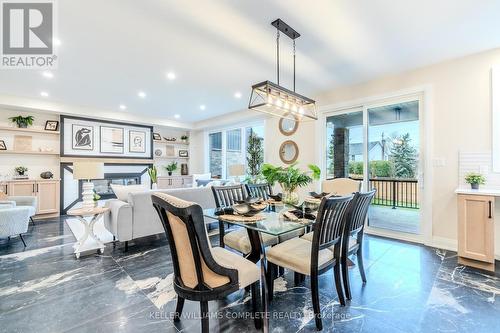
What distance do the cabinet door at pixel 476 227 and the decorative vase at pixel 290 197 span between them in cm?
208

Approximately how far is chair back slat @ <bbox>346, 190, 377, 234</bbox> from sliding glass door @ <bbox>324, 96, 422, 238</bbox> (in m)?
2.07

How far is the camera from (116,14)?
233cm

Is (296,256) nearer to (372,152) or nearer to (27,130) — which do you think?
(372,152)

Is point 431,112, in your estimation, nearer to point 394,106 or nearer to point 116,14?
point 394,106

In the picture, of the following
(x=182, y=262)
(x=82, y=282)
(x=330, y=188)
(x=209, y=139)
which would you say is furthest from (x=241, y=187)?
(x=209, y=139)

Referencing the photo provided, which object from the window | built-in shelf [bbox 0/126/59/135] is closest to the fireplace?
built-in shelf [bbox 0/126/59/135]

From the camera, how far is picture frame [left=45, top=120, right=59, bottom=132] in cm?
576

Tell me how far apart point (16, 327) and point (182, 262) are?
146cm

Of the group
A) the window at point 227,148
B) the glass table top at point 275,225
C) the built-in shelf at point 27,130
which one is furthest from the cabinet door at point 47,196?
the glass table top at point 275,225

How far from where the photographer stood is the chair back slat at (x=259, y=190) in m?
3.10

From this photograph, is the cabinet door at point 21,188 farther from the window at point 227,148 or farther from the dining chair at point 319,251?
the dining chair at point 319,251

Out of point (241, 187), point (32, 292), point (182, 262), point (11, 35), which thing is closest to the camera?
point (182, 262)

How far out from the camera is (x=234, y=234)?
94.9 inches

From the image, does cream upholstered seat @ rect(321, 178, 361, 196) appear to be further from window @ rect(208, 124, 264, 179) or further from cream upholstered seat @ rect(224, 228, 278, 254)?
window @ rect(208, 124, 264, 179)
